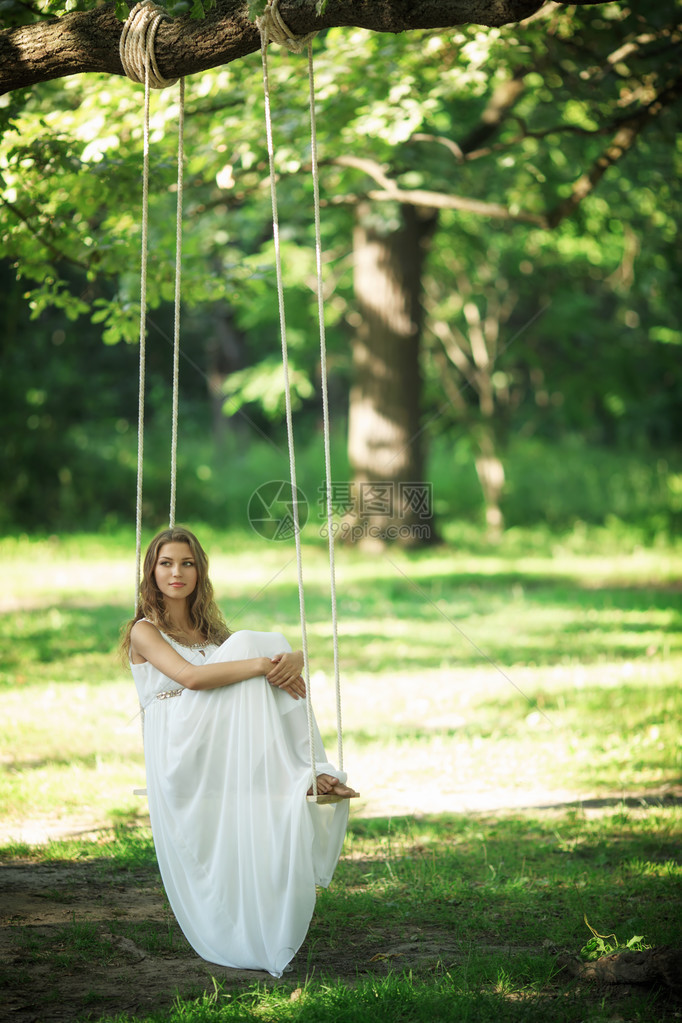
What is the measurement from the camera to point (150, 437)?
51.5ft

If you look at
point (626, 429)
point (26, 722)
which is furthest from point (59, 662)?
point (626, 429)

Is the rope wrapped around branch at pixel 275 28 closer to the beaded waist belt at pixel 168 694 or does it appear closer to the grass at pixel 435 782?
the beaded waist belt at pixel 168 694

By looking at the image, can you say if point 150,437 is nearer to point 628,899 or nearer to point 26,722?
point 26,722

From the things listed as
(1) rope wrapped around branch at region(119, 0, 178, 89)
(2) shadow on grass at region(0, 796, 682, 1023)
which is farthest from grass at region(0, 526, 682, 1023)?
(1) rope wrapped around branch at region(119, 0, 178, 89)

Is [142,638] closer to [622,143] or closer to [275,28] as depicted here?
[275,28]

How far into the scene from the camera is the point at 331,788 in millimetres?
2918

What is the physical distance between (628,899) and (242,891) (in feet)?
4.79

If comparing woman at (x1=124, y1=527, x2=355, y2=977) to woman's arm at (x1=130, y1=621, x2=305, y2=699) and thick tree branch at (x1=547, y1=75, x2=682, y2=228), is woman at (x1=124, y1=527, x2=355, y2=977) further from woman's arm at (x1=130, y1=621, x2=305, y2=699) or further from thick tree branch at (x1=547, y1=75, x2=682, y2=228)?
thick tree branch at (x1=547, y1=75, x2=682, y2=228)

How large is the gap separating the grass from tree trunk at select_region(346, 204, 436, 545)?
1.56m

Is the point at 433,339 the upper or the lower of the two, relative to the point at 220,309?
upper

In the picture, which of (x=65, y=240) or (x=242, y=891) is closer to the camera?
(x=242, y=891)

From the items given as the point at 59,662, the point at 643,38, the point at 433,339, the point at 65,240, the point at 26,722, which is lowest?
the point at 433,339

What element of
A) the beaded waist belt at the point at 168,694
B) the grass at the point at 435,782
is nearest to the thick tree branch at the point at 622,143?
the grass at the point at 435,782

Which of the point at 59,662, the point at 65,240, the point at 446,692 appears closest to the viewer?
the point at 65,240
